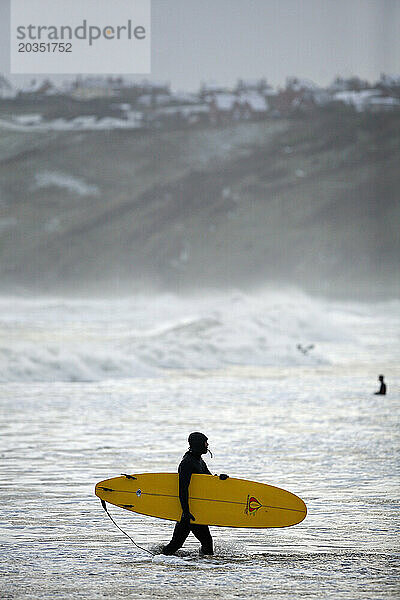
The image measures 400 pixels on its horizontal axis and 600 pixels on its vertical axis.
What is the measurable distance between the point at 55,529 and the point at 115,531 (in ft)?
1.39

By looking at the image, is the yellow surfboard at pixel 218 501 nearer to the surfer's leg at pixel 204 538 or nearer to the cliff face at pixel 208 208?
the surfer's leg at pixel 204 538

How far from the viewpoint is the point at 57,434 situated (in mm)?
12805

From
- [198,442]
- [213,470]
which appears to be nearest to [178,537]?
[198,442]

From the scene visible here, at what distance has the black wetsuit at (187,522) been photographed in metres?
6.27

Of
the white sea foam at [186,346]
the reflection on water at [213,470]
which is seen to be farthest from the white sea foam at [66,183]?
the reflection on water at [213,470]

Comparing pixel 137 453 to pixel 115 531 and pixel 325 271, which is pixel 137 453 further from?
pixel 325 271

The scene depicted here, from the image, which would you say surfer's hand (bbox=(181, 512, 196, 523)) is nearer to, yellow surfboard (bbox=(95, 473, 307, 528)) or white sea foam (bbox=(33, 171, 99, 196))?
yellow surfboard (bbox=(95, 473, 307, 528))

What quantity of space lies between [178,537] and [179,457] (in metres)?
4.56

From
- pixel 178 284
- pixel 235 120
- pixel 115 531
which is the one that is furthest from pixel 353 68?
pixel 115 531

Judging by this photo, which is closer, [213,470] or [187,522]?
A: [187,522]

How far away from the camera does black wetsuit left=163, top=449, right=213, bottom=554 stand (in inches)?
247

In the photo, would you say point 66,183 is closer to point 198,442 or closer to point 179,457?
point 179,457

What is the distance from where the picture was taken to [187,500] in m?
6.27

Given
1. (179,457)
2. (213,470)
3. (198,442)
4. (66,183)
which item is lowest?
(66,183)
